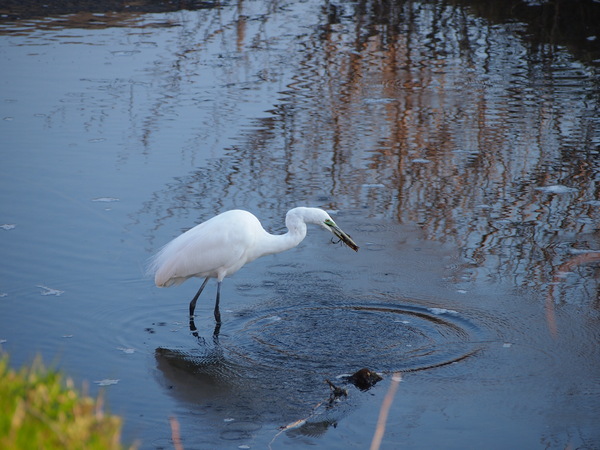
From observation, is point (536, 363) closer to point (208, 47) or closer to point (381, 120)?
point (381, 120)

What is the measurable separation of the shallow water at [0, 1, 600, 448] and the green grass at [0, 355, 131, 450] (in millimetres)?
1954

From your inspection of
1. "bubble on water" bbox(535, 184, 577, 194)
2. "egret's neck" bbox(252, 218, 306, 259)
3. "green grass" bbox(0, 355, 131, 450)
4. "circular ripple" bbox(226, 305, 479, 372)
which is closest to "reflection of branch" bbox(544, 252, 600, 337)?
"circular ripple" bbox(226, 305, 479, 372)

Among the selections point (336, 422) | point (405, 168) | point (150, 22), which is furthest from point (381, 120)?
point (150, 22)

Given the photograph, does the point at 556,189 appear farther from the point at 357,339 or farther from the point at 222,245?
the point at 222,245

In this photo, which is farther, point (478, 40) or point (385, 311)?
point (478, 40)

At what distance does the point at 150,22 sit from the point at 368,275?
950cm

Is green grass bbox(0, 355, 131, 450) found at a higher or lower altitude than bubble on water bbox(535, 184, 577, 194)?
higher

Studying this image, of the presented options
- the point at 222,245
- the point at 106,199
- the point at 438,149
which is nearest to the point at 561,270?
the point at 222,245

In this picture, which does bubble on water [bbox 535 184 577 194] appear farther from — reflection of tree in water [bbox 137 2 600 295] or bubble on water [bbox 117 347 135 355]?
bubble on water [bbox 117 347 135 355]

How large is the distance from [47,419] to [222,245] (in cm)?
366

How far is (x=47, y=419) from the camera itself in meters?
2.02

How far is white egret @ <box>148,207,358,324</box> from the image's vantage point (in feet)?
18.6

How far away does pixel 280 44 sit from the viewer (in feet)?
42.4

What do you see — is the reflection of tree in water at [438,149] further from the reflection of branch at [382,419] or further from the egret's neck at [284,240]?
the reflection of branch at [382,419]
